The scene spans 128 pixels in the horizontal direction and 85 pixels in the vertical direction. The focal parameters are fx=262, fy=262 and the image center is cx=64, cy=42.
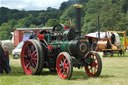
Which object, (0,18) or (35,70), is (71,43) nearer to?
(35,70)

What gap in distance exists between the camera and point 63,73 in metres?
7.93

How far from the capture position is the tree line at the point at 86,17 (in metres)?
55.4

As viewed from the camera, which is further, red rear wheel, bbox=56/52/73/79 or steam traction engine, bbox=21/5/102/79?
steam traction engine, bbox=21/5/102/79

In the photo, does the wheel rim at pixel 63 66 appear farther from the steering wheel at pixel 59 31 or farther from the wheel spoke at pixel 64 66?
the steering wheel at pixel 59 31

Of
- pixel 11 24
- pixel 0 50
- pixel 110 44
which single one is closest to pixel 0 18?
pixel 11 24

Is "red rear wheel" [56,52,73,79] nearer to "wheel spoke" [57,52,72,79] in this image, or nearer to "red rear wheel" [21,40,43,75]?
"wheel spoke" [57,52,72,79]

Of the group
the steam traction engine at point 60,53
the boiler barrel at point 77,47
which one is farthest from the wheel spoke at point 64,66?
the boiler barrel at point 77,47

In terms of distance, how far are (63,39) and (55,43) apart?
322 millimetres

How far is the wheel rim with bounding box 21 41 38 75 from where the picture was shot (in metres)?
8.92

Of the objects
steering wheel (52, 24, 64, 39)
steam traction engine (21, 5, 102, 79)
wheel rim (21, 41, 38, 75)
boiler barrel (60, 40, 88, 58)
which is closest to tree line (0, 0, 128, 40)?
steering wheel (52, 24, 64, 39)

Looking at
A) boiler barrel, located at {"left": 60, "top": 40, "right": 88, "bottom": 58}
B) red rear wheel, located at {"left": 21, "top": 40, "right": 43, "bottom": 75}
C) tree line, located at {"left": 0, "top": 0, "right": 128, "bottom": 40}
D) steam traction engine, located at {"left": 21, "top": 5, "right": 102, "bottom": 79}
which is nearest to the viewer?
steam traction engine, located at {"left": 21, "top": 5, "right": 102, "bottom": 79}

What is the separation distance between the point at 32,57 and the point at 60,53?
1459 millimetres

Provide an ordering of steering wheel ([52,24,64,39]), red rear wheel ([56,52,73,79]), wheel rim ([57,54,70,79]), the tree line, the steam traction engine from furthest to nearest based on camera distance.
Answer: the tree line, steering wheel ([52,24,64,39]), the steam traction engine, wheel rim ([57,54,70,79]), red rear wheel ([56,52,73,79])

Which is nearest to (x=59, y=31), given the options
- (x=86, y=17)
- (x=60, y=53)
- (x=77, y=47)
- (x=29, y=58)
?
(x=77, y=47)
